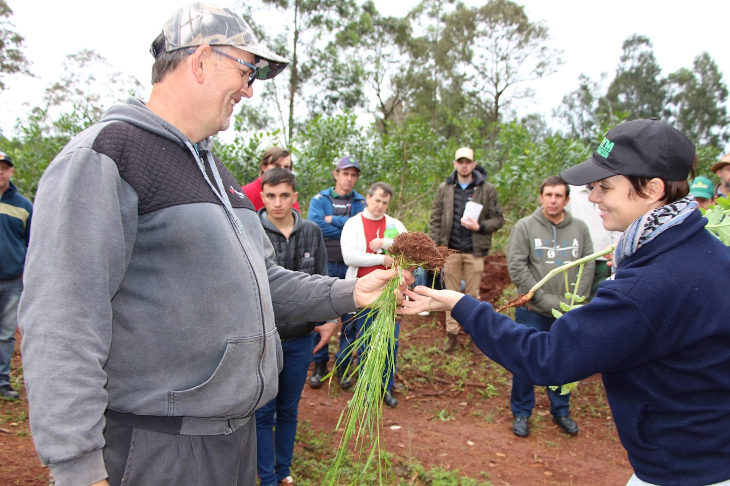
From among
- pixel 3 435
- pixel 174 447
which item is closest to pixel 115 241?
pixel 174 447

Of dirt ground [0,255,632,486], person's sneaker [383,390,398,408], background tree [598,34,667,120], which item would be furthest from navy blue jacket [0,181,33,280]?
background tree [598,34,667,120]

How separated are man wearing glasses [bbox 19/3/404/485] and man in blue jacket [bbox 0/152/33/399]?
15.1 ft

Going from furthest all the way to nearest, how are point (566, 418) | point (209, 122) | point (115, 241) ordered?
point (566, 418) < point (209, 122) < point (115, 241)

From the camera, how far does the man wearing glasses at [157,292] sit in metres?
1.29

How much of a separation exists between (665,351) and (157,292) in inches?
68.6

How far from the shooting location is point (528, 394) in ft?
16.5

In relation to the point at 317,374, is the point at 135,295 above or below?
above

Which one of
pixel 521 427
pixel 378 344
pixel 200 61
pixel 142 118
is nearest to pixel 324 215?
pixel 521 427

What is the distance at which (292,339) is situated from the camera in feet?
12.2

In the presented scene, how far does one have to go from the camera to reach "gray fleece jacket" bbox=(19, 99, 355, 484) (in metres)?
1.28

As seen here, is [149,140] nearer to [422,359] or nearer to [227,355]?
[227,355]

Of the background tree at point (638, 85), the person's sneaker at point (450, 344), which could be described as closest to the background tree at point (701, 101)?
the background tree at point (638, 85)

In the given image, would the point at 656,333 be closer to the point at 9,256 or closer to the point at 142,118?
the point at 142,118

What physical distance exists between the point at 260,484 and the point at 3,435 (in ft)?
8.43
